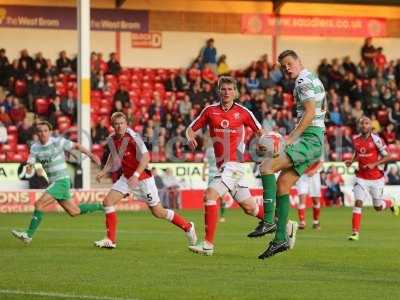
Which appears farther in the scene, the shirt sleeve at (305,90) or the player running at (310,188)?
the player running at (310,188)

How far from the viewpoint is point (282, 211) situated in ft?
43.9

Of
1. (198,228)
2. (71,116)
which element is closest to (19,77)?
(71,116)

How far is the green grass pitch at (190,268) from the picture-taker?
37.3ft

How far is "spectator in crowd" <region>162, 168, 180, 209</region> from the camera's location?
3123cm

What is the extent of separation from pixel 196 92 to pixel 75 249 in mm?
19994

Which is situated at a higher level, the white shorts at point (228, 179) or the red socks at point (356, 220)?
the white shorts at point (228, 179)

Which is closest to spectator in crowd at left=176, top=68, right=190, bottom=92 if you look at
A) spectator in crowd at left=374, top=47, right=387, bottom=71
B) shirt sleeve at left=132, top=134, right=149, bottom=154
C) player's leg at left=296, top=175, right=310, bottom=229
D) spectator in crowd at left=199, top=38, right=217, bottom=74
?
spectator in crowd at left=199, top=38, right=217, bottom=74

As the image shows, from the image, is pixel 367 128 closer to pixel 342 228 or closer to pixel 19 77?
pixel 342 228

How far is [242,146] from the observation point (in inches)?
634

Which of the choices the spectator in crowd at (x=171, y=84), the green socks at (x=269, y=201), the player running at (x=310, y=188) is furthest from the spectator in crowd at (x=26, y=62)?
the green socks at (x=269, y=201)

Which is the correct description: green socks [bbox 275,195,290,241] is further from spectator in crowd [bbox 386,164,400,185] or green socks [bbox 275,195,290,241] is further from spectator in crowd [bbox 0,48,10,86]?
spectator in crowd [bbox 0,48,10,86]

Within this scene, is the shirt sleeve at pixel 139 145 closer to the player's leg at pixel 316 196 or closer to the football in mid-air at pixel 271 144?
the football in mid-air at pixel 271 144

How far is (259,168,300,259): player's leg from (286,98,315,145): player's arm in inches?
20.2

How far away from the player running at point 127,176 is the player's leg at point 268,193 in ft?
7.49
